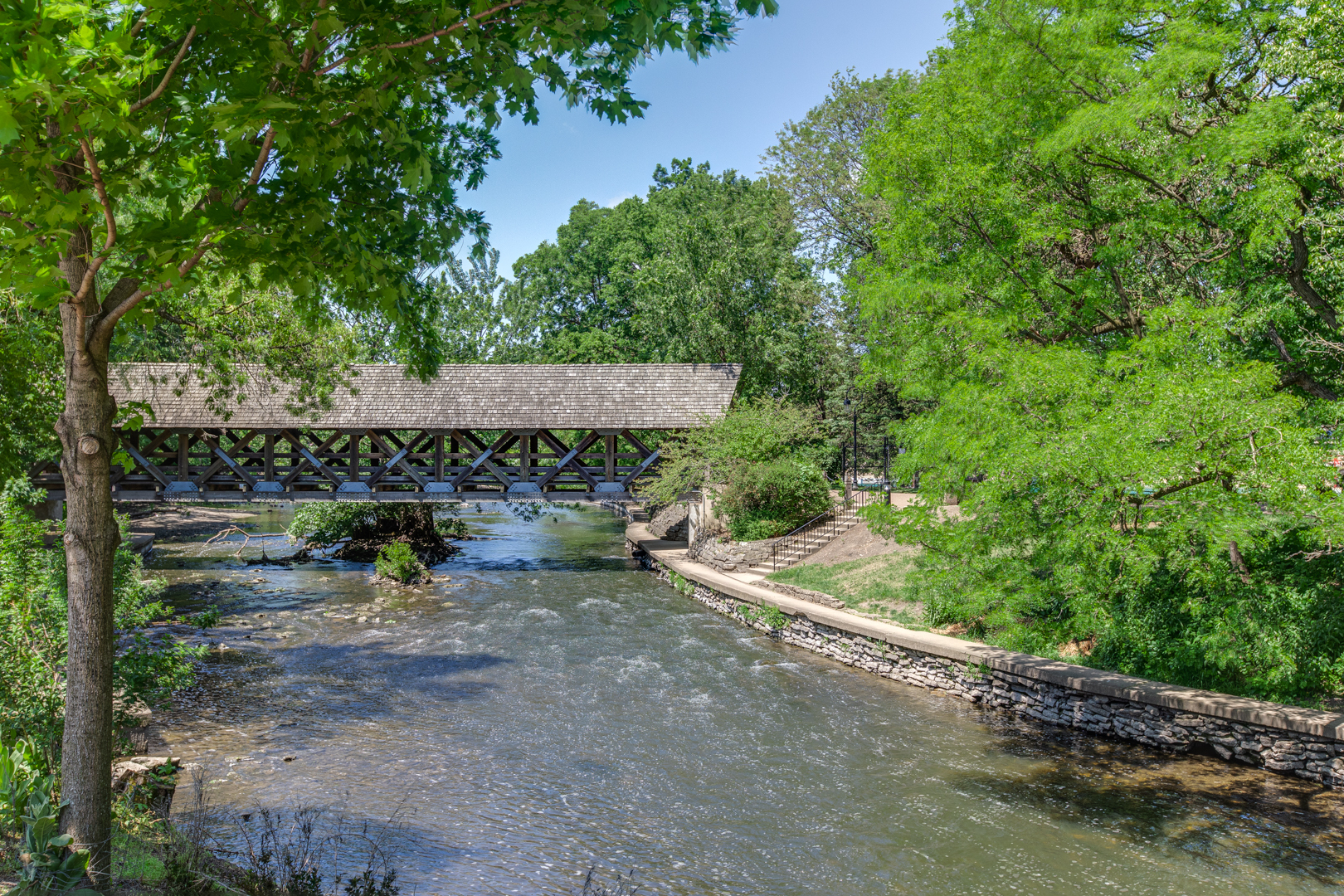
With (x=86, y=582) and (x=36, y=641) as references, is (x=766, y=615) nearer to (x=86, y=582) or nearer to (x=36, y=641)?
(x=36, y=641)

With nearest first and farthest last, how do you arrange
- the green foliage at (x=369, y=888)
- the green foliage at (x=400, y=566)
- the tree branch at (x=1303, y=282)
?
the green foliage at (x=369, y=888), the tree branch at (x=1303, y=282), the green foliage at (x=400, y=566)

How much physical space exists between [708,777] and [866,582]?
26.5ft

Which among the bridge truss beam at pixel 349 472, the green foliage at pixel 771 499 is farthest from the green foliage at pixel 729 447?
the bridge truss beam at pixel 349 472

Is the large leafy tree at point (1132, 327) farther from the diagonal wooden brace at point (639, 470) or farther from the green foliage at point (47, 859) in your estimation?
the diagonal wooden brace at point (639, 470)

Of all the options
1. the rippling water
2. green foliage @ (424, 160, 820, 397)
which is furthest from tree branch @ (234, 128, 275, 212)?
green foliage @ (424, 160, 820, 397)

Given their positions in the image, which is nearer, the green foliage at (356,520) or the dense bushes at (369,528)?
the dense bushes at (369,528)

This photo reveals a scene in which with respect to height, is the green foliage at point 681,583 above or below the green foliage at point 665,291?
below

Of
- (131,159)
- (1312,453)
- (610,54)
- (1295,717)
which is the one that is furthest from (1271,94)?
(131,159)

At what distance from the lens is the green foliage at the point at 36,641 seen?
6.80 m

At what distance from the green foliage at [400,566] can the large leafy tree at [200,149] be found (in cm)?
1595

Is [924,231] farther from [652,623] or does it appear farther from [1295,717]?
[652,623]

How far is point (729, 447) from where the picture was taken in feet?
69.1

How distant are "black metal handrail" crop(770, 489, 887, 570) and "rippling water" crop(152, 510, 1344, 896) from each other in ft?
14.7

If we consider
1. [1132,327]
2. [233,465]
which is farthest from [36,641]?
[233,465]
